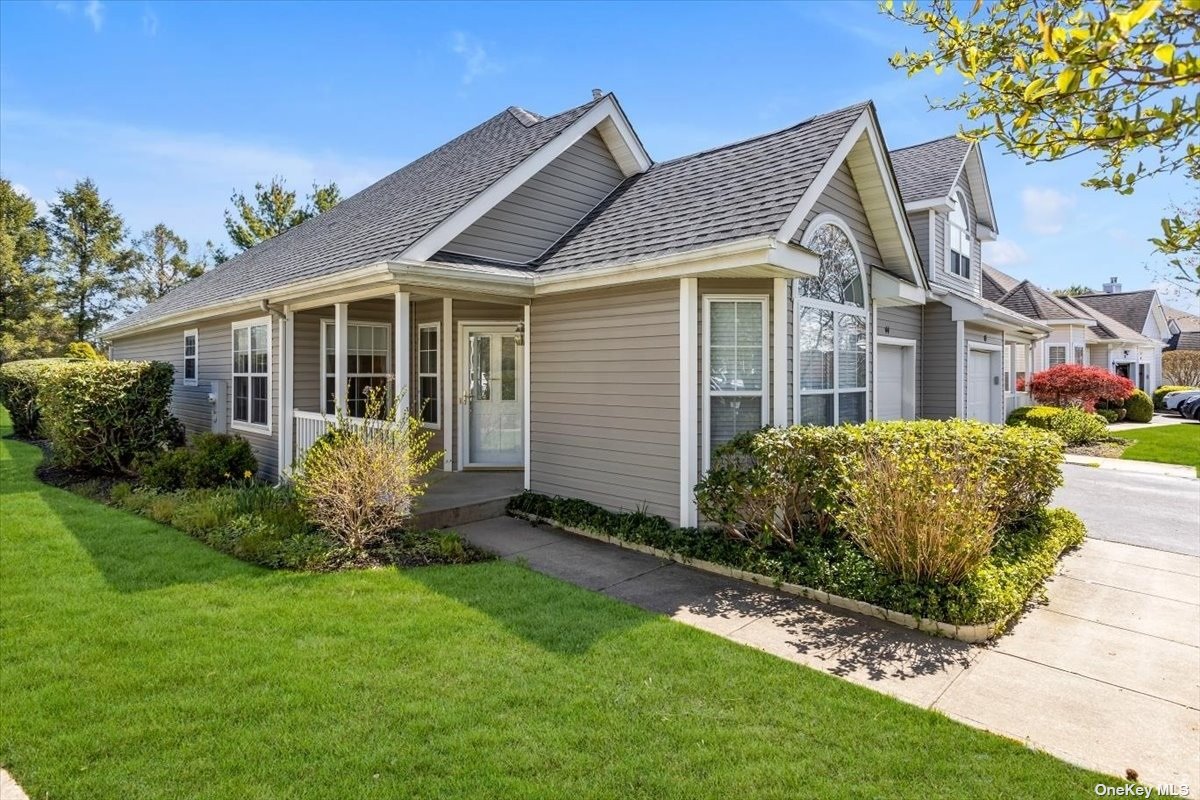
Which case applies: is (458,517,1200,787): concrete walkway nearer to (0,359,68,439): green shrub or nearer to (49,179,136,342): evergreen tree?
(0,359,68,439): green shrub

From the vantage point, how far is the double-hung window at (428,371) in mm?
10328

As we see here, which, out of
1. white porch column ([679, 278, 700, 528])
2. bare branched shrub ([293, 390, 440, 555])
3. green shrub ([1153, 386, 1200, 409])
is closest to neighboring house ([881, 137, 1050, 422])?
white porch column ([679, 278, 700, 528])

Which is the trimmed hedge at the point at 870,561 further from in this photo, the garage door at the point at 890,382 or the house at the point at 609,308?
the garage door at the point at 890,382

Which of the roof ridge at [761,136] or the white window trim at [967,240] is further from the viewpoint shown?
the white window trim at [967,240]

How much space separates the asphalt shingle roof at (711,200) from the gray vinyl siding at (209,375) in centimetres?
533

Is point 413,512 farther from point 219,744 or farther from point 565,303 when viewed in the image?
point 219,744

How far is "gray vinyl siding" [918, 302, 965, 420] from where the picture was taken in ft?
38.0

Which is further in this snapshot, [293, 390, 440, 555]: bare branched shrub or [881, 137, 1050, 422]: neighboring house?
[881, 137, 1050, 422]: neighboring house

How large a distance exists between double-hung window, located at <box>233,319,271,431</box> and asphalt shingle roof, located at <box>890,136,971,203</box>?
11856 millimetres

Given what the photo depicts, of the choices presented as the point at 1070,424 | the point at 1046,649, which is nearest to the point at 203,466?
the point at 1046,649

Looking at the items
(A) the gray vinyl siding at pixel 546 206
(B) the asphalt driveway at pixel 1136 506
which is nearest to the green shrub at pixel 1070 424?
(B) the asphalt driveway at pixel 1136 506

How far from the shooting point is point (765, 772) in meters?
2.99

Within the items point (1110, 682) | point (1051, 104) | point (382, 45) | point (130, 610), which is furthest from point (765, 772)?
point (382, 45)

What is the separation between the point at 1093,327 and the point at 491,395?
29676 millimetres
